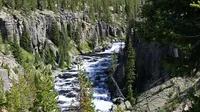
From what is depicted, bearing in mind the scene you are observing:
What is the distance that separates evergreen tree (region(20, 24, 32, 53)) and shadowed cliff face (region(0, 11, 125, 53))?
8.69 feet

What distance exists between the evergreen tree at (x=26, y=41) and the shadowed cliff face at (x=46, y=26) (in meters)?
2.65

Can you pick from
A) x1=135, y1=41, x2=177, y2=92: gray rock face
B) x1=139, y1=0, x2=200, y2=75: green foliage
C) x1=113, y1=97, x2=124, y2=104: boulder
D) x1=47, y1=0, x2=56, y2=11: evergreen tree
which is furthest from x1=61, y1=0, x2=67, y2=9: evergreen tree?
x1=139, y1=0, x2=200, y2=75: green foliage

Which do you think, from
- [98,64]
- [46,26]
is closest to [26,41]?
[46,26]

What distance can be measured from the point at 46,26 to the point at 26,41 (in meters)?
23.2

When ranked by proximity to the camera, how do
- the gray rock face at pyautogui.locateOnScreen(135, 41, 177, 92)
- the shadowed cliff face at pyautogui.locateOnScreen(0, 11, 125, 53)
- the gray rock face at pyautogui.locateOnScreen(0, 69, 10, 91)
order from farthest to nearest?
the shadowed cliff face at pyautogui.locateOnScreen(0, 11, 125, 53)
the gray rock face at pyautogui.locateOnScreen(135, 41, 177, 92)
the gray rock face at pyautogui.locateOnScreen(0, 69, 10, 91)

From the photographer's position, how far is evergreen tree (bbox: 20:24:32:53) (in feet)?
397

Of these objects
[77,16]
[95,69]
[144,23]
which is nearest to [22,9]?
[77,16]

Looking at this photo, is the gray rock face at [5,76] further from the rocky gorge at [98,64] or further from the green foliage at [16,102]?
the green foliage at [16,102]

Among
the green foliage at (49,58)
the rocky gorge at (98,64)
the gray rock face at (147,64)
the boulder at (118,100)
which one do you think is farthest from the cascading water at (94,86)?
the gray rock face at (147,64)

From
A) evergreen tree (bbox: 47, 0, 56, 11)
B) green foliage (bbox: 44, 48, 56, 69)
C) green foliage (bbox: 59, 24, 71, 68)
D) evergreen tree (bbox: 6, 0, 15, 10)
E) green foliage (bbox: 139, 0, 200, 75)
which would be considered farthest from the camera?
evergreen tree (bbox: 47, 0, 56, 11)

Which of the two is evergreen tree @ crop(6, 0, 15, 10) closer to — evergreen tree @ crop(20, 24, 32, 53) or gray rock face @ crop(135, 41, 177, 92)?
evergreen tree @ crop(20, 24, 32, 53)

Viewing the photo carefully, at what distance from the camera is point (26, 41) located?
399ft

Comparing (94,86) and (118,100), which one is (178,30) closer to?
(118,100)

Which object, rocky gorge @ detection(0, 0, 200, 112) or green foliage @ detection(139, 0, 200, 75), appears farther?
rocky gorge @ detection(0, 0, 200, 112)
